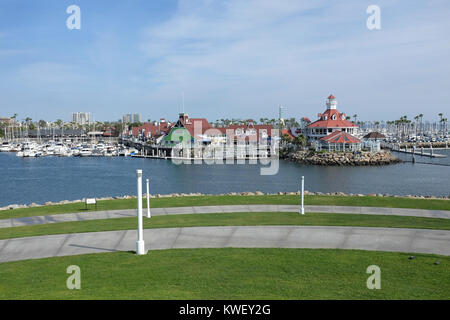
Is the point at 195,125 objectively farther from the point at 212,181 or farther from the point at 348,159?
the point at 212,181

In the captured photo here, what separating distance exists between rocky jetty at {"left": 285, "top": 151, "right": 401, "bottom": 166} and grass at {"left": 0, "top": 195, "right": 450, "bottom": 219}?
64.9m

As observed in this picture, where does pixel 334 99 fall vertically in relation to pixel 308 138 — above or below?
above

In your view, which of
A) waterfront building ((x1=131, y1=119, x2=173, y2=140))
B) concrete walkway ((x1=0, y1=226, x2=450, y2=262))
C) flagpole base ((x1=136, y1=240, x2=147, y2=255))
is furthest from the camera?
waterfront building ((x1=131, y1=119, x2=173, y2=140))

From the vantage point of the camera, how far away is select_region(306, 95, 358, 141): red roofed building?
103 meters

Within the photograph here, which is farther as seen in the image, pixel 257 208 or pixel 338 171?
pixel 338 171

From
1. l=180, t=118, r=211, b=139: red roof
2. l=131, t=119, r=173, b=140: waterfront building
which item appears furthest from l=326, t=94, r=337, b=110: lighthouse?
l=131, t=119, r=173, b=140: waterfront building

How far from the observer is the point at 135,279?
38.3ft

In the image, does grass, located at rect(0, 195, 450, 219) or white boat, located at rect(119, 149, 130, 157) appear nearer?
grass, located at rect(0, 195, 450, 219)

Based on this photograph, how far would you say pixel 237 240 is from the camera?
16.1 metres

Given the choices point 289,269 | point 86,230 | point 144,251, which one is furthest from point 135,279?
point 86,230

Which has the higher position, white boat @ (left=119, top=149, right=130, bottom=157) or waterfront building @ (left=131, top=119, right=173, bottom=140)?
waterfront building @ (left=131, top=119, right=173, bottom=140)

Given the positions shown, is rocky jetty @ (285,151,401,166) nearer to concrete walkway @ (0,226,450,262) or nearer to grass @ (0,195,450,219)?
grass @ (0,195,450,219)

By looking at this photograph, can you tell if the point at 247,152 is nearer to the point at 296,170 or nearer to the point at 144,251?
the point at 296,170

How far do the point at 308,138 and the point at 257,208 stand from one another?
89.9 m
